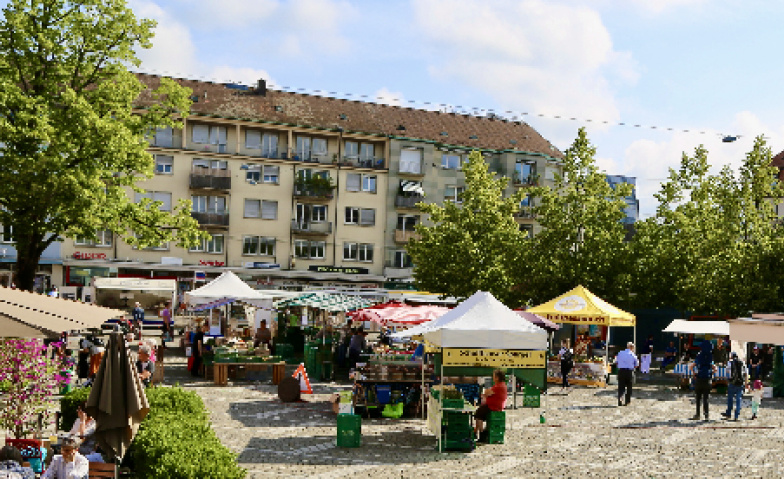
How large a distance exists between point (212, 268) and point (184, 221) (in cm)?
3307

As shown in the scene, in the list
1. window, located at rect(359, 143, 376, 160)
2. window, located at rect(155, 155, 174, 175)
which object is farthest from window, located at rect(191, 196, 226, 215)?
window, located at rect(359, 143, 376, 160)

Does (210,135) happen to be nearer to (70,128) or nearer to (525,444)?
(70,128)

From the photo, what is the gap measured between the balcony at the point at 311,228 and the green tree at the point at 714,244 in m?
27.1

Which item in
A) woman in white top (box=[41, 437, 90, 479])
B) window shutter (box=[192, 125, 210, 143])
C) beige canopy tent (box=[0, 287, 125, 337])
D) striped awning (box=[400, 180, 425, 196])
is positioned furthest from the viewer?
striped awning (box=[400, 180, 425, 196])

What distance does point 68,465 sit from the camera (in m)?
9.86

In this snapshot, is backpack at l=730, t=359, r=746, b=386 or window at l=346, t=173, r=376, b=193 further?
window at l=346, t=173, r=376, b=193

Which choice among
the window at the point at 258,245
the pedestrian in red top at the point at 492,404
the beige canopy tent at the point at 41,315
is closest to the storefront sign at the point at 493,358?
the pedestrian in red top at the point at 492,404

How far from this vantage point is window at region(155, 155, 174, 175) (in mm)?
59906

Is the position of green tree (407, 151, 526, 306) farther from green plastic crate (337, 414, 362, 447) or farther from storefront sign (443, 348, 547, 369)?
green plastic crate (337, 414, 362, 447)

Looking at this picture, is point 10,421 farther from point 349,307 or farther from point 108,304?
point 108,304

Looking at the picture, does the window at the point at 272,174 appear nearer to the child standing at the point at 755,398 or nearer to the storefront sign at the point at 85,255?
the storefront sign at the point at 85,255

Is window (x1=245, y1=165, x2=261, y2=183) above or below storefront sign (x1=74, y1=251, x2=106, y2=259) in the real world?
above

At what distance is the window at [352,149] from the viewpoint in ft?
214

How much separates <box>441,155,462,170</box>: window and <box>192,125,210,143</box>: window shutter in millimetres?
18929
